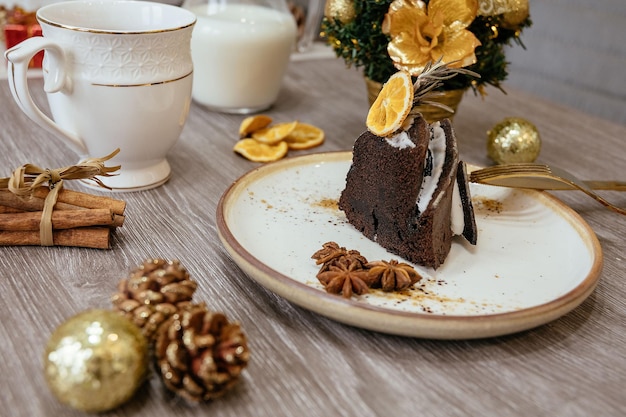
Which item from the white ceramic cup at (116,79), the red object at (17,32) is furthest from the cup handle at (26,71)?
the red object at (17,32)

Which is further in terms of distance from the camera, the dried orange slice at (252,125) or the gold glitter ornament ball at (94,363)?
the dried orange slice at (252,125)

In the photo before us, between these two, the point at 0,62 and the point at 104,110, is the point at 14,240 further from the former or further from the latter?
the point at 0,62

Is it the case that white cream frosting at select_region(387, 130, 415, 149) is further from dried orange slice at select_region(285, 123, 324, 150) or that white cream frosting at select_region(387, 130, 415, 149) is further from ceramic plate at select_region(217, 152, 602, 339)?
dried orange slice at select_region(285, 123, 324, 150)

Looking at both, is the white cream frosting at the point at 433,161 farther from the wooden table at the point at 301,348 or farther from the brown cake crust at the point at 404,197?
the wooden table at the point at 301,348

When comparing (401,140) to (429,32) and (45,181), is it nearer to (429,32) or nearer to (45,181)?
(429,32)

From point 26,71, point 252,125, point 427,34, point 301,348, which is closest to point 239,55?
point 252,125

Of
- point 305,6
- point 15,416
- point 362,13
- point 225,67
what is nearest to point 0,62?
point 225,67

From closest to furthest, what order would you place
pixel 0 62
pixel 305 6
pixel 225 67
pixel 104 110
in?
1. pixel 104 110
2. pixel 225 67
3. pixel 0 62
4. pixel 305 6
